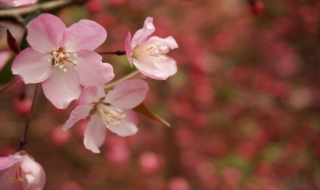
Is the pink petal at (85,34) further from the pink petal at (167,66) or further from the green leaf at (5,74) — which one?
the green leaf at (5,74)

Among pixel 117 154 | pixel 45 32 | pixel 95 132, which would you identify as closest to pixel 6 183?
pixel 95 132

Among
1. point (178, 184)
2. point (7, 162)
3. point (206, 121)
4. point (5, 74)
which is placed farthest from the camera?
point (206, 121)

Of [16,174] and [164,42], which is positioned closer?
[16,174]

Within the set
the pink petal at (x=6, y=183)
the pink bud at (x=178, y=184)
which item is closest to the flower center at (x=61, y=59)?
the pink petal at (x=6, y=183)

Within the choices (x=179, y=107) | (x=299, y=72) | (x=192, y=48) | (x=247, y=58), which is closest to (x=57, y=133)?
(x=179, y=107)

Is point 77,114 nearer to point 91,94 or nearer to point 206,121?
point 91,94

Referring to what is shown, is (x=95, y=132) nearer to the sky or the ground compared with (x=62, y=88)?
nearer to the ground

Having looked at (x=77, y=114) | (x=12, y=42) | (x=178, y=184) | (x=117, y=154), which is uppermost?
(x=12, y=42)

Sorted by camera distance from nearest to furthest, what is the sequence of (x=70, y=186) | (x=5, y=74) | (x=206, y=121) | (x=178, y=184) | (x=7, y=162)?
(x=7, y=162) < (x=5, y=74) < (x=178, y=184) < (x=70, y=186) < (x=206, y=121)
